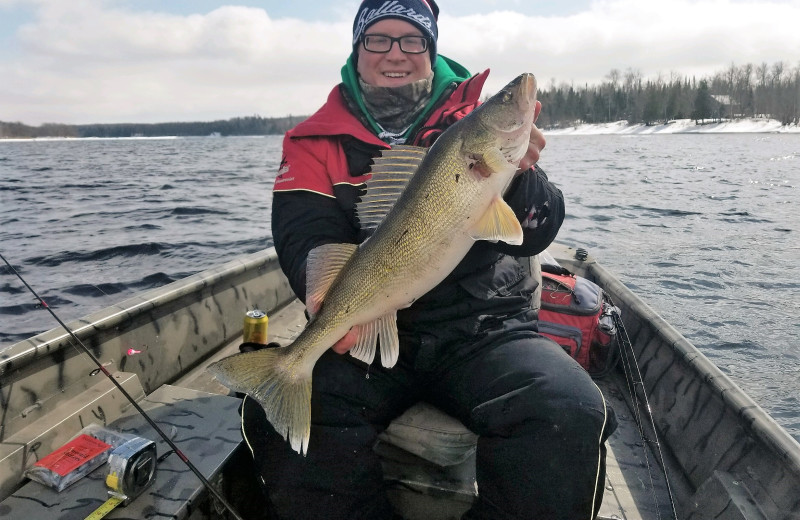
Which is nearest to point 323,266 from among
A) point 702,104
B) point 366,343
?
point 366,343

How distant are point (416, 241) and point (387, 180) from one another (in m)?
Answer: 0.40

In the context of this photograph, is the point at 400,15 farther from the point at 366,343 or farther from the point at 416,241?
the point at 366,343

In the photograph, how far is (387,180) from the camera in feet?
8.38

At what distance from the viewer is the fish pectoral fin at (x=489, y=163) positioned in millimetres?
2297

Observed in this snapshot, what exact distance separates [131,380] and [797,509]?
3.68m

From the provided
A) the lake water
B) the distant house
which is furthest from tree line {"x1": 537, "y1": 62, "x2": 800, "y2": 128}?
the lake water

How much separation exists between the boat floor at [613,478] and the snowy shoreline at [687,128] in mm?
86089

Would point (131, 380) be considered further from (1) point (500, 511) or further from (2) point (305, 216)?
(1) point (500, 511)

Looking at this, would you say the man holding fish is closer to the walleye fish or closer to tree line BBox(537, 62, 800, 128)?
the walleye fish

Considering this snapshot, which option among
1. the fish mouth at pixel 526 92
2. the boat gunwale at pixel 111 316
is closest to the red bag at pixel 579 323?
the fish mouth at pixel 526 92

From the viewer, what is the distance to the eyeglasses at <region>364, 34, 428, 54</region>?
10.5ft

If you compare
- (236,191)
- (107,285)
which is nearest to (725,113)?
(236,191)

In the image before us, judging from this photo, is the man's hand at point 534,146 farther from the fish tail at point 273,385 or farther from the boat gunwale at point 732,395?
the boat gunwale at point 732,395

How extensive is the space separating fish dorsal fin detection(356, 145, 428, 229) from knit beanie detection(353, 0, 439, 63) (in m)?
1.09
